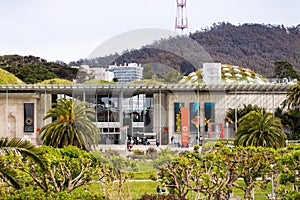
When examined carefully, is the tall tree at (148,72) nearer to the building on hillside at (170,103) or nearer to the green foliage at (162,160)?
the green foliage at (162,160)

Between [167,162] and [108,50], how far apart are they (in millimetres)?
3946

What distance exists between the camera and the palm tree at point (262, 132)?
3047cm

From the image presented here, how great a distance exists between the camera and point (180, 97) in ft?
171

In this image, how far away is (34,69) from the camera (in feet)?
337

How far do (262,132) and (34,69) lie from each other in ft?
256

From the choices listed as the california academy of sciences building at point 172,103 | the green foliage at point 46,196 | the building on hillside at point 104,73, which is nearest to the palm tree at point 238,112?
the california academy of sciences building at point 172,103

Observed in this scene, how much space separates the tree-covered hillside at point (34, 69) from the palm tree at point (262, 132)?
68.7 meters

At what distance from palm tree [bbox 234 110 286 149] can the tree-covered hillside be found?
225 feet

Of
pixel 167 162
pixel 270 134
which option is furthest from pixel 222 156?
pixel 270 134

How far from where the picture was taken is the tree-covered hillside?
99.2 metres

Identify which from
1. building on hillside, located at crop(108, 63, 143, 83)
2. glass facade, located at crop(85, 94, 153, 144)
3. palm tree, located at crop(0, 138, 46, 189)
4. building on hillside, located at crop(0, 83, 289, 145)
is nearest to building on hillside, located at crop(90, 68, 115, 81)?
building on hillside, located at crop(108, 63, 143, 83)

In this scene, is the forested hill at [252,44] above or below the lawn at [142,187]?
above

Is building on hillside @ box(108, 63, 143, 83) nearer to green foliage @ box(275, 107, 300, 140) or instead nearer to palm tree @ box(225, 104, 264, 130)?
palm tree @ box(225, 104, 264, 130)

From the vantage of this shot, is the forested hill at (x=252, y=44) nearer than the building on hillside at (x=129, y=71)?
No
